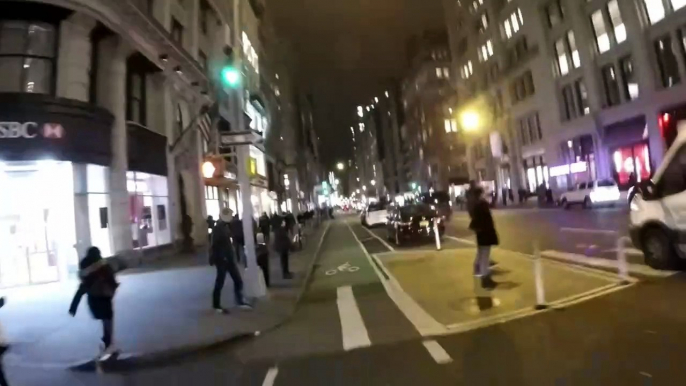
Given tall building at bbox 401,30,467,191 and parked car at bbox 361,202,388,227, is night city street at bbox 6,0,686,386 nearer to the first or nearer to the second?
parked car at bbox 361,202,388,227

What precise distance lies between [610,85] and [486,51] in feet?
86.5

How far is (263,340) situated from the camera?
11.1 m

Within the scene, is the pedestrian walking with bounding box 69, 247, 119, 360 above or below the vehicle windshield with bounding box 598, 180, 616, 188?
below

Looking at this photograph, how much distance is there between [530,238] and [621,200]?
60.5 feet

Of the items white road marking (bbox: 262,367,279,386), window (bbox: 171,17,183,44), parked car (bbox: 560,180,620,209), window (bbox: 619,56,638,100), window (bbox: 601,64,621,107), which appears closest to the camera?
white road marking (bbox: 262,367,279,386)

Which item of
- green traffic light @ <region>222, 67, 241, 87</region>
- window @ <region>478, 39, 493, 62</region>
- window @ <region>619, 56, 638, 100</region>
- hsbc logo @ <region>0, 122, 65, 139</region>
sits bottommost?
green traffic light @ <region>222, 67, 241, 87</region>

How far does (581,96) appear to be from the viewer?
54.3 metres

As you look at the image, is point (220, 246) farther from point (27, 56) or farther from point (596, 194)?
point (596, 194)

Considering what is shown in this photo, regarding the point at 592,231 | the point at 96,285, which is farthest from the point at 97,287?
the point at 592,231

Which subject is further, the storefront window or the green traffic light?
the storefront window

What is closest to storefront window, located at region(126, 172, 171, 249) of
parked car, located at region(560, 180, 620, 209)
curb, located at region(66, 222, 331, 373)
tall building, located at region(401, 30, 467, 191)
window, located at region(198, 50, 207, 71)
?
window, located at region(198, 50, 207, 71)

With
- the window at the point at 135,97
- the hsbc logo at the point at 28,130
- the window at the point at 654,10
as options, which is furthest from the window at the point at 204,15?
the window at the point at 654,10

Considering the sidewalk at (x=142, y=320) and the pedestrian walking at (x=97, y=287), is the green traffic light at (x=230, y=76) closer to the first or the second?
the sidewalk at (x=142, y=320)

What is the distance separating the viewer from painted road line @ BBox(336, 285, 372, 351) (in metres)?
9.84
